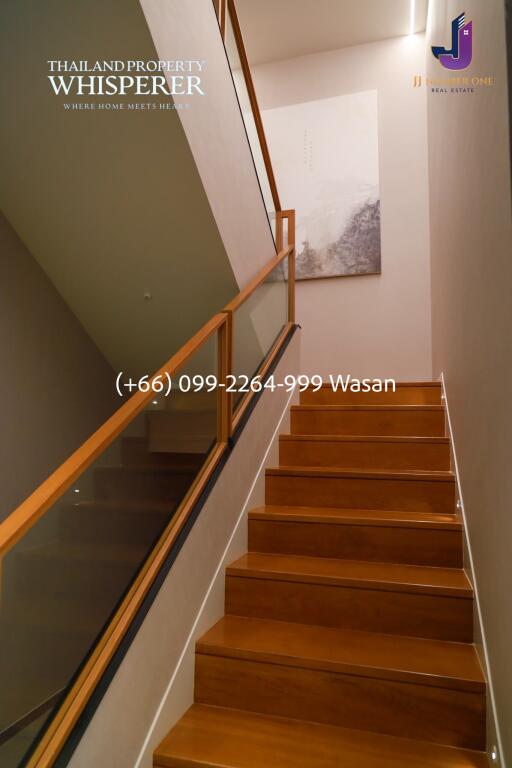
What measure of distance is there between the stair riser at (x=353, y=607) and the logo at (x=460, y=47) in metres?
2.07

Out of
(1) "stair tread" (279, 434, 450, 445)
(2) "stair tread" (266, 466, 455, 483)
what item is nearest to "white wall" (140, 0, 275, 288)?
(1) "stair tread" (279, 434, 450, 445)

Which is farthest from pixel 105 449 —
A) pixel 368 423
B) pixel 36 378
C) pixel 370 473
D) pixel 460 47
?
pixel 460 47

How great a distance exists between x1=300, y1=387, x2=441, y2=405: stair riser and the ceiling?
3.50 metres

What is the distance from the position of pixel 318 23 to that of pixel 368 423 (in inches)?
155

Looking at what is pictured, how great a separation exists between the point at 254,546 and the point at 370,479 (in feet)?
2.14

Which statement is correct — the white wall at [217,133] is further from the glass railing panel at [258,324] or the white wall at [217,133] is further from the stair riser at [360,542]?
the stair riser at [360,542]

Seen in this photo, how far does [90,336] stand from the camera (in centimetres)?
369

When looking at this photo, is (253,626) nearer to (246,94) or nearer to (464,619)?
(464,619)

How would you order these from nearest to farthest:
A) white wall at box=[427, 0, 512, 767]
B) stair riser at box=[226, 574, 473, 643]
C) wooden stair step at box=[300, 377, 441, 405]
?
white wall at box=[427, 0, 512, 767], stair riser at box=[226, 574, 473, 643], wooden stair step at box=[300, 377, 441, 405]

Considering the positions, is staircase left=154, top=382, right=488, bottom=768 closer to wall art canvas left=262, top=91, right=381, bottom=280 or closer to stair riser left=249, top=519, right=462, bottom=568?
stair riser left=249, top=519, right=462, bottom=568

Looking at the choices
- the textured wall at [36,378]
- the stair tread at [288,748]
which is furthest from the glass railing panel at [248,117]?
the stair tread at [288,748]

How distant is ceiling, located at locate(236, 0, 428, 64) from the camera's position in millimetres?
4938

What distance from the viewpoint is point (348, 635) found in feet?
6.82

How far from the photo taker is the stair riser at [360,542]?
2.35 m
